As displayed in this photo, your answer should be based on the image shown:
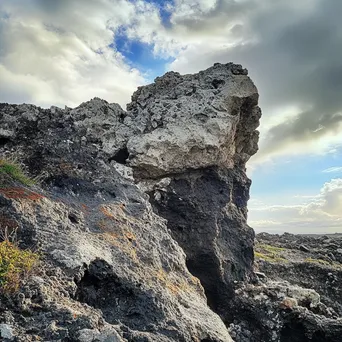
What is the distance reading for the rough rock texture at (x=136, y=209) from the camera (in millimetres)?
8188

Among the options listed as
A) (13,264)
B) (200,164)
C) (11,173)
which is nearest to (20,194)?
(11,173)

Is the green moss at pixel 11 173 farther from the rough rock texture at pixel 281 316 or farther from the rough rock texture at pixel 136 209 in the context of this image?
the rough rock texture at pixel 281 316

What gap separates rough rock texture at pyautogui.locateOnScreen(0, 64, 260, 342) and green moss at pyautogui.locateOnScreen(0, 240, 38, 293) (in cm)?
21

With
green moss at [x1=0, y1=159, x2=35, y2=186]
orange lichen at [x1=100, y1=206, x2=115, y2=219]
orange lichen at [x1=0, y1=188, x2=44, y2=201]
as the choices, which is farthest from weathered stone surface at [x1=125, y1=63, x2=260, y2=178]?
orange lichen at [x1=0, y1=188, x2=44, y2=201]

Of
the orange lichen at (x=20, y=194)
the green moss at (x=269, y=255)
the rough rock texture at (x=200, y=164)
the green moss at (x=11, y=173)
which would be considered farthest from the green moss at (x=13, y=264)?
the green moss at (x=269, y=255)

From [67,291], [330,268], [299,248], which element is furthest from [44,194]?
[299,248]

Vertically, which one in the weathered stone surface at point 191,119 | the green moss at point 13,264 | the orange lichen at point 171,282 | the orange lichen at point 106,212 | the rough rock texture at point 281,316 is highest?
the weathered stone surface at point 191,119

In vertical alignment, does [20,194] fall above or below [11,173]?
below

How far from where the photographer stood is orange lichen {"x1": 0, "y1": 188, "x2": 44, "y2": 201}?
33.4 ft

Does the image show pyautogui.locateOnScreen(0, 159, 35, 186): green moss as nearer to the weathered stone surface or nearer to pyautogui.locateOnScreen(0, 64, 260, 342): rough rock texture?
pyautogui.locateOnScreen(0, 64, 260, 342): rough rock texture

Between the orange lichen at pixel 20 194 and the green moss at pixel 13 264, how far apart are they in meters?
2.23

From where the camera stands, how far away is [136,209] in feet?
45.9

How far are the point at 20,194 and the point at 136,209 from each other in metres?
4.62

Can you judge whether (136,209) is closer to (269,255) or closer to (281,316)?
(281,316)
